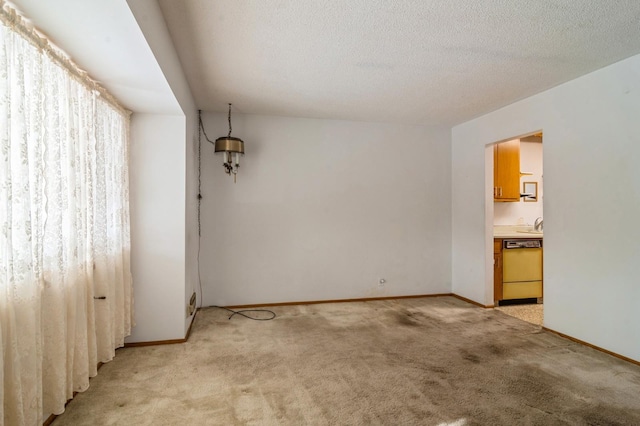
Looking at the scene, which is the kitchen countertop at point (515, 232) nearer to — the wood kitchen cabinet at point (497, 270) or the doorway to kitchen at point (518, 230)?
the doorway to kitchen at point (518, 230)

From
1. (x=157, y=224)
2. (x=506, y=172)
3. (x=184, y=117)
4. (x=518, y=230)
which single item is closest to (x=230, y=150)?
(x=184, y=117)

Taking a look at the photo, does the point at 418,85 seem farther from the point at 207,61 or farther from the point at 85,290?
the point at 85,290

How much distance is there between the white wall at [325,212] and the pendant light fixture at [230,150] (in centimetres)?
22

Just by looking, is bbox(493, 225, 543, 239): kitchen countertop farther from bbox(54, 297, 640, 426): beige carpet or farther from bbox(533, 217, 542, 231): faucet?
bbox(54, 297, 640, 426): beige carpet

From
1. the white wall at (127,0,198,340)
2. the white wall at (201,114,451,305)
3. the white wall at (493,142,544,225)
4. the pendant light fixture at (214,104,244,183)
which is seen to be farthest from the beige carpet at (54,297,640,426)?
the white wall at (493,142,544,225)

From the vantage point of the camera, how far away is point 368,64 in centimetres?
295

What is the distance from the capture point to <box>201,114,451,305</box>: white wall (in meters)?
4.42

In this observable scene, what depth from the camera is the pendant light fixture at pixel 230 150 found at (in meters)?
4.01

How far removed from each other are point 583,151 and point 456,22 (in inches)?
76.9

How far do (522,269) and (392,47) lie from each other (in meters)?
3.63

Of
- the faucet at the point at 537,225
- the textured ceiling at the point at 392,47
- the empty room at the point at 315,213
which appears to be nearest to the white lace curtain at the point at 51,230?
→ the empty room at the point at 315,213

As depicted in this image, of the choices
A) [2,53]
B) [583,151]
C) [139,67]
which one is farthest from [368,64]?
[2,53]

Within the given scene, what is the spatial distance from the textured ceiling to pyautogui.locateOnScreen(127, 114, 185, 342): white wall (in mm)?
676

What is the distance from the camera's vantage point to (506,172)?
5004 mm
